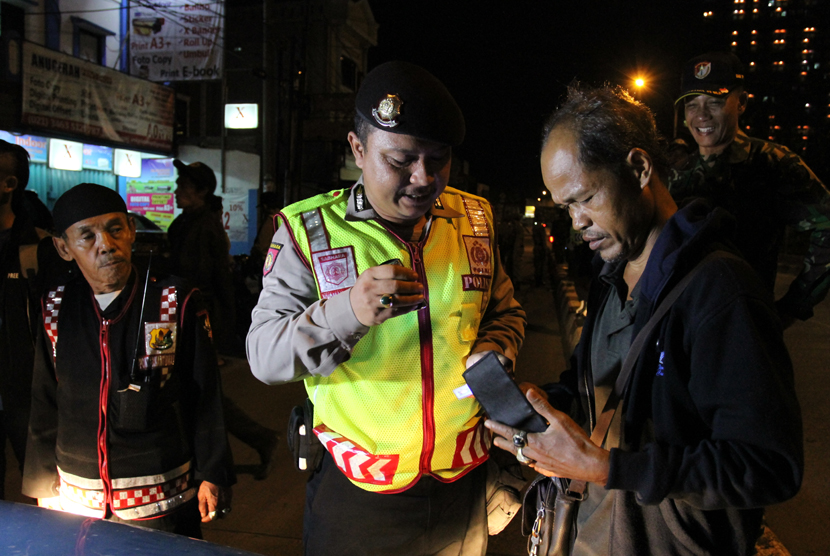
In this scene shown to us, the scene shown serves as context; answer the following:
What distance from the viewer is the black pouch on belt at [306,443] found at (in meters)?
1.99

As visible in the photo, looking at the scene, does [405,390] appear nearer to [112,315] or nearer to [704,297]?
[704,297]

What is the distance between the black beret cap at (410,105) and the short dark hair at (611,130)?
0.33 m

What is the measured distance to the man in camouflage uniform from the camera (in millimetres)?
2777

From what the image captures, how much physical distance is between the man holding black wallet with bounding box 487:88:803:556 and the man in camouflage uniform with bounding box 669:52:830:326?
1.28 meters

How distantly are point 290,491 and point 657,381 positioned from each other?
3446mm

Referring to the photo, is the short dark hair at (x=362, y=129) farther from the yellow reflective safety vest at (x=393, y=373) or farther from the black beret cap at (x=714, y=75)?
the black beret cap at (x=714, y=75)

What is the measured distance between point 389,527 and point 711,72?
8.04 ft

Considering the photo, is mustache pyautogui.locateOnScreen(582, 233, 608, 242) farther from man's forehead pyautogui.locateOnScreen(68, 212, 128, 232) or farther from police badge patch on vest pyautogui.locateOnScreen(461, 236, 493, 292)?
man's forehead pyautogui.locateOnScreen(68, 212, 128, 232)

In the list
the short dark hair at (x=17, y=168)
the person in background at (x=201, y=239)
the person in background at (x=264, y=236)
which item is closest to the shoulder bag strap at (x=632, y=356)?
the short dark hair at (x=17, y=168)

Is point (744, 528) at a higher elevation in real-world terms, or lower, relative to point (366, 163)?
lower

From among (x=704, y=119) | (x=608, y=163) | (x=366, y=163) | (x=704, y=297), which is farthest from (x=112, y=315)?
(x=704, y=119)

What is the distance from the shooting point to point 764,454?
131cm

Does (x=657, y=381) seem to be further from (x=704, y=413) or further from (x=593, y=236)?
(x=593, y=236)

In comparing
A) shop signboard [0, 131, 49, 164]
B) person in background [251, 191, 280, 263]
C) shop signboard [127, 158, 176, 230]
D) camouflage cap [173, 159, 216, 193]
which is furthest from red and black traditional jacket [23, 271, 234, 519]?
shop signboard [127, 158, 176, 230]
